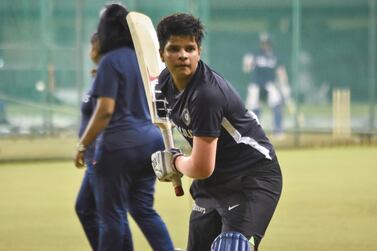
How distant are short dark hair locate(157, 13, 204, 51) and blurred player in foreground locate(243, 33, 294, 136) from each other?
1293 cm

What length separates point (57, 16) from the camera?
55.0ft

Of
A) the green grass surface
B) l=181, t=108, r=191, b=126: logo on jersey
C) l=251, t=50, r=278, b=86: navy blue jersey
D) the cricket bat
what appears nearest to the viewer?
l=181, t=108, r=191, b=126: logo on jersey

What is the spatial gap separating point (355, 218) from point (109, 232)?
12.0 feet

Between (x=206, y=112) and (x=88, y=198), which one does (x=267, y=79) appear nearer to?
(x=88, y=198)

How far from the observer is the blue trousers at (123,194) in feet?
21.7

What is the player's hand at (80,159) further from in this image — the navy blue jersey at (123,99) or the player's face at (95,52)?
the player's face at (95,52)

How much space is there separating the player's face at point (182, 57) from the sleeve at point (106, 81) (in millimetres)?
1420

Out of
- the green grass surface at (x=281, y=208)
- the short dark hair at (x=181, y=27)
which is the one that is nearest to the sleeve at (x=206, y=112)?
the short dark hair at (x=181, y=27)

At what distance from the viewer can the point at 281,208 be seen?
1044cm

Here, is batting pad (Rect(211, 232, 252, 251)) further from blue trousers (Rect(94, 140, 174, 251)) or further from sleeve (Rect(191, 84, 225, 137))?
blue trousers (Rect(94, 140, 174, 251))

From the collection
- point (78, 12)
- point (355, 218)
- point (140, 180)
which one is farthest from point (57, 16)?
point (140, 180)

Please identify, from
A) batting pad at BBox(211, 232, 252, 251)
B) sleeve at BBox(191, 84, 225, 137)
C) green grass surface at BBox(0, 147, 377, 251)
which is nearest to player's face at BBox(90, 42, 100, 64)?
green grass surface at BBox(0, 147, 377, 251)

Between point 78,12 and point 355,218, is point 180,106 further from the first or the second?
point 78,12

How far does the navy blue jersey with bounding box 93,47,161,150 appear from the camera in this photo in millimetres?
6590
